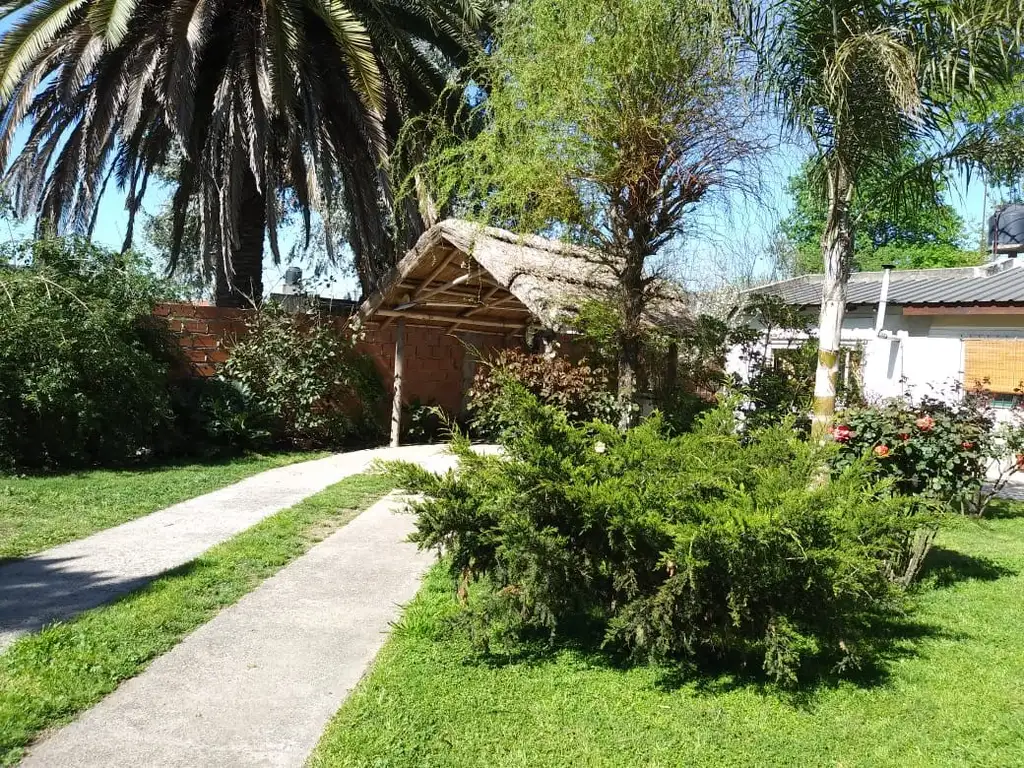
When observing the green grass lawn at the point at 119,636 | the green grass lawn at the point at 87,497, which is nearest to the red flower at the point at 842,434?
the green grass lawn at the point at 119,636

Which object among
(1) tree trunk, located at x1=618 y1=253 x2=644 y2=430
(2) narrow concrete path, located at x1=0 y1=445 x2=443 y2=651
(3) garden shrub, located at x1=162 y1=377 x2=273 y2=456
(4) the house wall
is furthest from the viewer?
(4) the house wall

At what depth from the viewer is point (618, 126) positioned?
289 inches

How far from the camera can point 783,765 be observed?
3.07 m

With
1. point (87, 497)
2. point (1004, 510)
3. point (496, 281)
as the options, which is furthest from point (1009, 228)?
point (87, 497)

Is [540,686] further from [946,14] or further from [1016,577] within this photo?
[946,14]

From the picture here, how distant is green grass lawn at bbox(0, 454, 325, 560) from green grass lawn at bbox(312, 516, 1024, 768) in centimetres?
338

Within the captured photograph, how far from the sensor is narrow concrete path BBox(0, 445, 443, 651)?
4.59 m

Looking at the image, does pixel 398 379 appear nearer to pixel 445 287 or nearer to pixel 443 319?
pixel 443 319

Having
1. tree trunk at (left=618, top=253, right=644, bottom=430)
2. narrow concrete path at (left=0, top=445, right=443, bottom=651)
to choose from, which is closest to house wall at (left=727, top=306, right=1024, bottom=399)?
tree trunk at (left=618, top=253, right=644, bottom=430)

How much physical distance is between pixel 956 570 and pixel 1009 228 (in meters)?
13.0

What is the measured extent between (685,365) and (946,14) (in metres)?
4.77

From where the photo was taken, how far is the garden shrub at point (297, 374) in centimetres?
1092

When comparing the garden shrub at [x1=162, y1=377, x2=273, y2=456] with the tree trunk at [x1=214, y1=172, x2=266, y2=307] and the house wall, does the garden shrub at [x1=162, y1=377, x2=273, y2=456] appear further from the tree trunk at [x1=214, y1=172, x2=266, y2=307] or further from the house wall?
the house wall

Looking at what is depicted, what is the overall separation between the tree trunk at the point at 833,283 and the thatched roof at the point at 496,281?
7.33 feet
